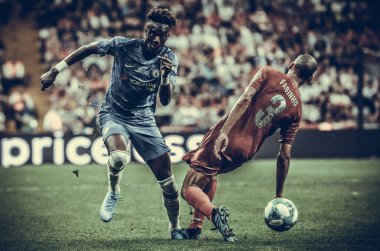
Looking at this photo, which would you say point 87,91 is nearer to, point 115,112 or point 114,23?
point 114,23

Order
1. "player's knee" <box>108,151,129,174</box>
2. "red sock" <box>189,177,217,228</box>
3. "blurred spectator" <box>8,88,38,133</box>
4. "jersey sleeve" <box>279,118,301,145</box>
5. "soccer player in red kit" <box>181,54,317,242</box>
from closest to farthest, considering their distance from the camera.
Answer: "soccer player in red kit" <box>181,54,317,242</box> → "jersey sleeve" <box>279,118,301,145</box> → "player's knee" <box>108,151,129,174</box> → "red sock" <box>189,177,217,228</box> → "blurred spectator" <box>8,88,38,133</box>

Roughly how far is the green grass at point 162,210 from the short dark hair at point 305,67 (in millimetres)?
1669

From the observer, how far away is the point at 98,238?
24.5 feet

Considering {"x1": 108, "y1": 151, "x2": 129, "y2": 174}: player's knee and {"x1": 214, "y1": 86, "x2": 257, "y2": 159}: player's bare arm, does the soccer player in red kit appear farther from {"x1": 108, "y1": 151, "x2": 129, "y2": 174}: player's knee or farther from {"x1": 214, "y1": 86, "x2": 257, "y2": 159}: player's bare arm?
{"x1": 108, "y1": 151, "x2": 129, "y2": 174}: player's knee

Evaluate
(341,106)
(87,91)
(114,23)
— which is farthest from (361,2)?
Result: (87,91)

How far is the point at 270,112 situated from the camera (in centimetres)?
694

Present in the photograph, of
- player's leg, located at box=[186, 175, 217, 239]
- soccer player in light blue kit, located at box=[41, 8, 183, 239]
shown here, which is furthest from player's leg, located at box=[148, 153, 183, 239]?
player's leg, located at box=[186, 175, 217, 239]

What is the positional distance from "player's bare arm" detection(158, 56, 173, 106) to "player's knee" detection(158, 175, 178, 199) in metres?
0.85

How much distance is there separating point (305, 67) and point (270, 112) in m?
0.55

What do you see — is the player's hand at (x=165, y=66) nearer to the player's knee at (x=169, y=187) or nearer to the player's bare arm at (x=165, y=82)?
the player's bare arm at (x=165, y=82)

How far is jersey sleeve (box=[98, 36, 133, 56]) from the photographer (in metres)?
7.43

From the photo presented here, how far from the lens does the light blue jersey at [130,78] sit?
7.49m

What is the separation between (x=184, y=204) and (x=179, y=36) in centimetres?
1085

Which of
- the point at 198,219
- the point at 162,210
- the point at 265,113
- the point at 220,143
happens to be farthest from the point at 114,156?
the point at 162,210
